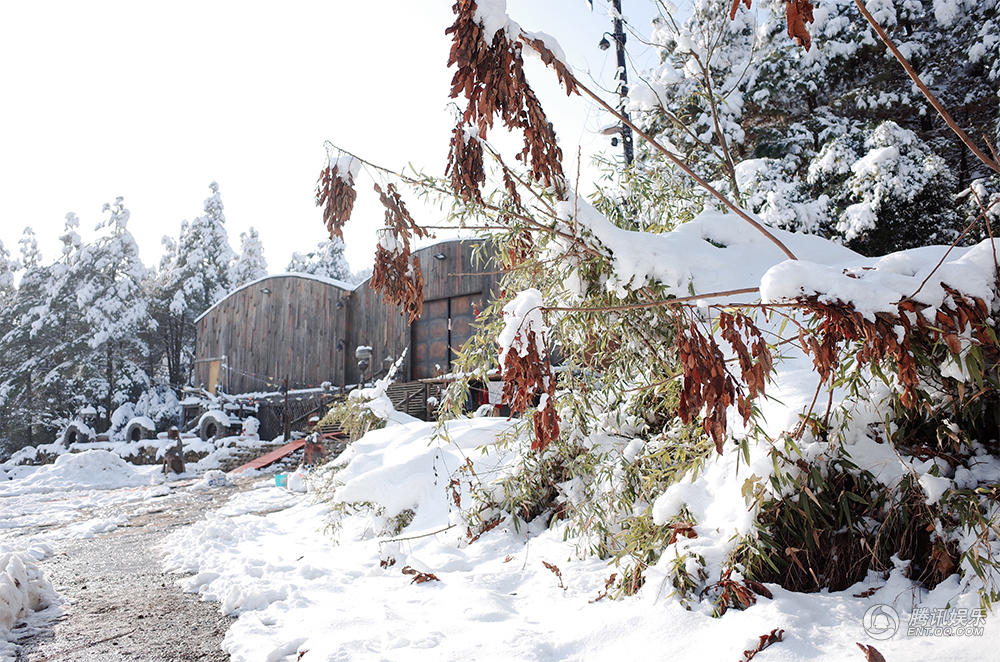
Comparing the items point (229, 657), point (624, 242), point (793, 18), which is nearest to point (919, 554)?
point (624, 242)

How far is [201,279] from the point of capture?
31672mm

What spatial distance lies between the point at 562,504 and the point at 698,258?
1855mm

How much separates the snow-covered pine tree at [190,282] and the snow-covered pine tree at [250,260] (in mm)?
2995

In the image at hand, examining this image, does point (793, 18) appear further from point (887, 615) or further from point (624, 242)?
point (887, 615)

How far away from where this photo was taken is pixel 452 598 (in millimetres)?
2803

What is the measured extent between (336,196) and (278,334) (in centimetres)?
1948

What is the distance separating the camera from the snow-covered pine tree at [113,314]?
2761 centimetres

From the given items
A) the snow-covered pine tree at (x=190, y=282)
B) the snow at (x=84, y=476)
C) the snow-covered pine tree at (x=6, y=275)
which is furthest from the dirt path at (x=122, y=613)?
the snow-covered pine tree at (x=6, y=275)

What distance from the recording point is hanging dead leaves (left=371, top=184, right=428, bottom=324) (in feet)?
8.30

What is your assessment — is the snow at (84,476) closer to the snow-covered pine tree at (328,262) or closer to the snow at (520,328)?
the snow at (520,328)

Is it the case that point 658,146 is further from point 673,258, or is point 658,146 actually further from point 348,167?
point 348,167

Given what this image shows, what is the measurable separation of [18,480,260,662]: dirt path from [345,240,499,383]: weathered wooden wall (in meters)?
10.7

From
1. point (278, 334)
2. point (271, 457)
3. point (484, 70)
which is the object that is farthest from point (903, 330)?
point (278, 334)

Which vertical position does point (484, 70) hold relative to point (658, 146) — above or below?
above
